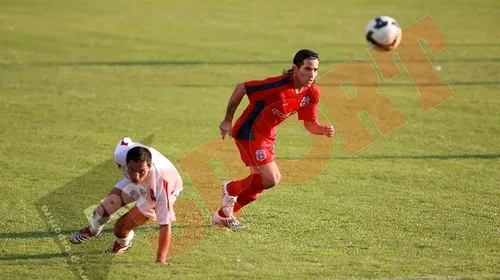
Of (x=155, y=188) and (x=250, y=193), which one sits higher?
(x=155, y=188)

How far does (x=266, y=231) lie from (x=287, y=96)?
1768 millimetres

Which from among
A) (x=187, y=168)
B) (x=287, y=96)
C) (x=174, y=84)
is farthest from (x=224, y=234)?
(x=174, y=84)

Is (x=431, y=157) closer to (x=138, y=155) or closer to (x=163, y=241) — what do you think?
(x=163, y=241)

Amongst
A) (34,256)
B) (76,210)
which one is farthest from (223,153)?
(34,256)

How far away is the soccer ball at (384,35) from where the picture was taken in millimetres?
15242

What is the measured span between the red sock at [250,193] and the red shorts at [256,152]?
0.20m

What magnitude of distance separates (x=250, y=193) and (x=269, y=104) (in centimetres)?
124

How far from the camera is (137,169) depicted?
8.87m

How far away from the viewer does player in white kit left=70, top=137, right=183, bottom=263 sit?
8.95m

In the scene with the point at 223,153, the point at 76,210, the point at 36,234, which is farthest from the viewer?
the point at 223,153

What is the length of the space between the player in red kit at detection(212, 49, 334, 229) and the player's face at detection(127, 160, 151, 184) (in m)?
1.71

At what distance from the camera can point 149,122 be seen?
1792 cm

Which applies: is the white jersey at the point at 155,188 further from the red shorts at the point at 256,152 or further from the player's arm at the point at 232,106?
the red shorts at the point at 256,152

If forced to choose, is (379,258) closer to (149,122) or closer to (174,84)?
(149,122)
